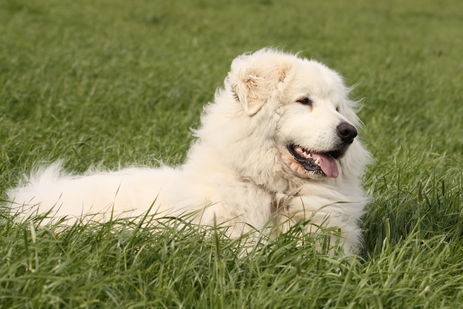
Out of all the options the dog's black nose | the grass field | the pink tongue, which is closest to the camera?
the grass field

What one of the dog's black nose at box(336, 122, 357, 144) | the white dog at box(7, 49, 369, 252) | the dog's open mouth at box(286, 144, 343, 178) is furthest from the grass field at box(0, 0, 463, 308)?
the dog's black nose at box(336, 122, 357, 144)

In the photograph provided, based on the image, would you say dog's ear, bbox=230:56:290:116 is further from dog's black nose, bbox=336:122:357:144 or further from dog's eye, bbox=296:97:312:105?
dog's black nose, bbox=336:122:357:144

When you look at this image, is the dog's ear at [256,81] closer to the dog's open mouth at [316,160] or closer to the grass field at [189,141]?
the dog's open mouth at [316,160]

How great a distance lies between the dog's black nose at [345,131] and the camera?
406 centimetres

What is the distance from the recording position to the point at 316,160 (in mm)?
4176

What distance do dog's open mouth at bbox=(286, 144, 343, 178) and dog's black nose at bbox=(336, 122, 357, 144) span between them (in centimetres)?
13

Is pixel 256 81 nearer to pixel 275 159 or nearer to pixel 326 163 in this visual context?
pixel 275 159

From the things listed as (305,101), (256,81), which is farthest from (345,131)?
(256,81)

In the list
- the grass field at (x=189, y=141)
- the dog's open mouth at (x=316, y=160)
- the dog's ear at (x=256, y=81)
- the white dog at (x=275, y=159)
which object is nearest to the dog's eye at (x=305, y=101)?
the white dog at (x=275, y=159)

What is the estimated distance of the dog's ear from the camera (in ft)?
13.9

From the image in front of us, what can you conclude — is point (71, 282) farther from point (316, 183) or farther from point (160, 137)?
point (160, 137)

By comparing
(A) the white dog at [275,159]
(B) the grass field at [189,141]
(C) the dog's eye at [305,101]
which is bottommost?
(B) the grass field at [189,141]

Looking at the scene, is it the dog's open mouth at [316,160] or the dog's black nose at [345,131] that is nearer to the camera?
the dog's black nose at [345,131]

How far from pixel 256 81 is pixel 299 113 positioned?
1.10ft
